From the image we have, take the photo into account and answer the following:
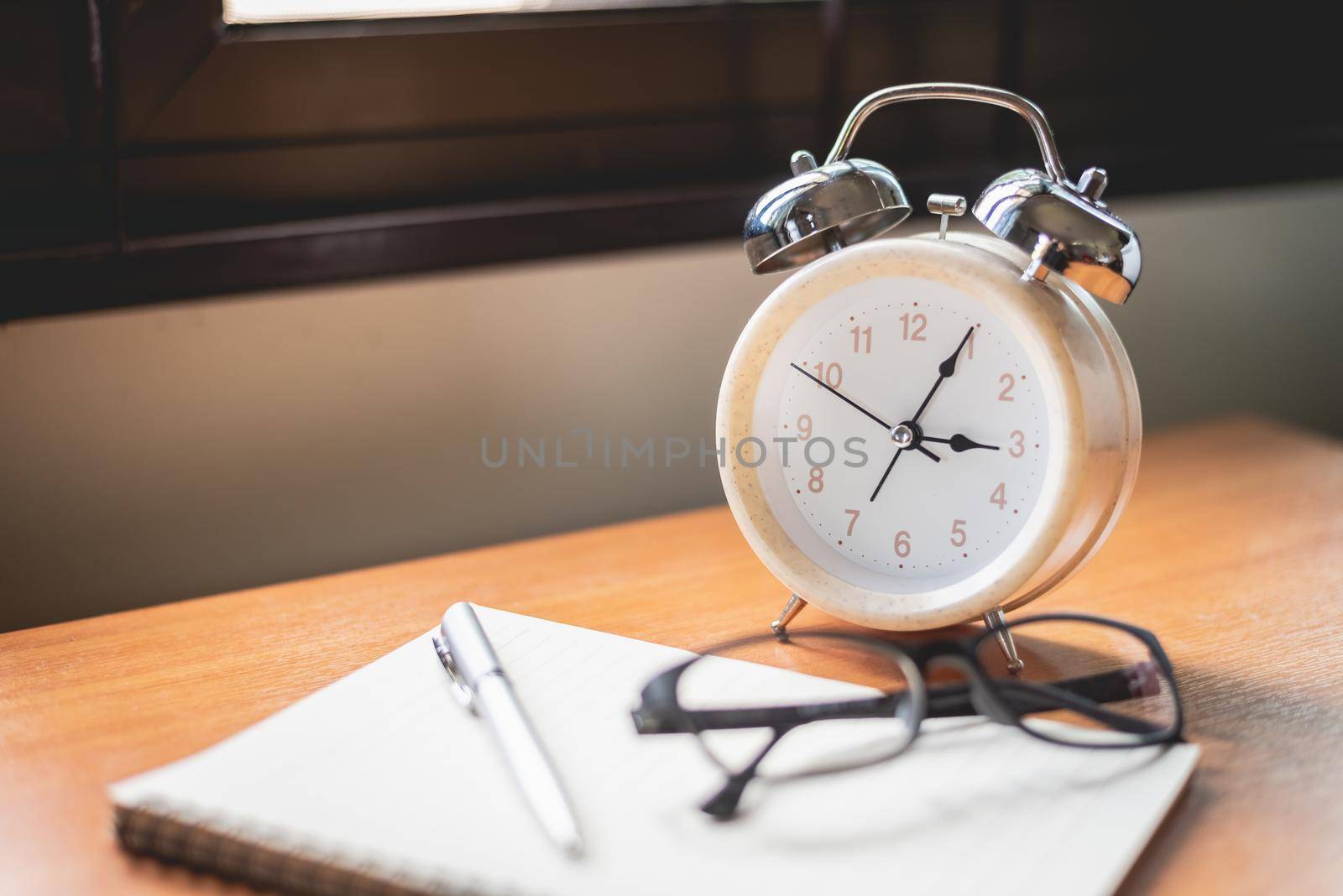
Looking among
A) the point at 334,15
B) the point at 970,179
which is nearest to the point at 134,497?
the point at 334,15

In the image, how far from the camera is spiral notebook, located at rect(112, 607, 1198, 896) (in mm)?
566

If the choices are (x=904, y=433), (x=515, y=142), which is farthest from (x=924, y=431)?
(x=515, y=142)

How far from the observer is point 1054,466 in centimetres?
79

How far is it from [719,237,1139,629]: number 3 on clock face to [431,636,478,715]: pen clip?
9.3 inches

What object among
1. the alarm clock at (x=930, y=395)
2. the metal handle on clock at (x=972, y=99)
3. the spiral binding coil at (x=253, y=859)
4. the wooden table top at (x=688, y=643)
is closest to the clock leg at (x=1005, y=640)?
the alarm clock at (x=930, y=395)

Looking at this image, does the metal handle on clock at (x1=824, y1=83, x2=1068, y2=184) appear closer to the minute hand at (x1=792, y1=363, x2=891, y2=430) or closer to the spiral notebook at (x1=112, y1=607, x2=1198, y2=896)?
the minute hand at (x1=792, y1=363, x2=891, y2=430)

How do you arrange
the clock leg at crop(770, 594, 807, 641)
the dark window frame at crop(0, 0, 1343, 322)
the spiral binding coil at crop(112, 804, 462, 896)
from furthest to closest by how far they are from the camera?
the dark window frame at crop(0, 0, 1343, 322) → the clock leg at crop(770, 594, 807, 641) → the spiral binding coil at crop(112, 804, 462, 896)

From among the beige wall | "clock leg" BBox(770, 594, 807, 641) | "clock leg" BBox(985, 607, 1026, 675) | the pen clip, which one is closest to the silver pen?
the pen clip

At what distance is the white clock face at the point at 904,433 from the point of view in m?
0.83

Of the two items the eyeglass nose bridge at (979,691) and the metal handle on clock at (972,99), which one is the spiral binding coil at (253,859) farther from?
the metal handle on clock at (972,99)

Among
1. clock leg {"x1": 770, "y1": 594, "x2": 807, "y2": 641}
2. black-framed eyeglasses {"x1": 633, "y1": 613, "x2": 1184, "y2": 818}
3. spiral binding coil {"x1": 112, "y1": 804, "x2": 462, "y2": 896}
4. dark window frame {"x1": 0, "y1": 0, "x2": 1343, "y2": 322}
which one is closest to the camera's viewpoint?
spiral binding coil {"x1": 112, "y1": 804, "x2": 462, "y2": 896}

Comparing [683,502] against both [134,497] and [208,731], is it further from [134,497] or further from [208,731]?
[208,731]

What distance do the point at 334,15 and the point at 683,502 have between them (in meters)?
0.68

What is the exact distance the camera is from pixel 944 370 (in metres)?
0.84
